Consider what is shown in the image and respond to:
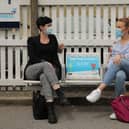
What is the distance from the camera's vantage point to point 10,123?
730cm

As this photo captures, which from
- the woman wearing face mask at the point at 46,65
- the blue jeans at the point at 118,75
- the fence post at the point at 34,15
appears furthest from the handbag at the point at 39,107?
the fence post at the point at 34,15

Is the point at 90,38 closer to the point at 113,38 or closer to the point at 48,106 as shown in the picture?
the point at 113,38

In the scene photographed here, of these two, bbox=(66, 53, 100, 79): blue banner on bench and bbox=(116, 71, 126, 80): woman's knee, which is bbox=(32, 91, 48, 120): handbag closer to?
bbox=(66, 53, 100, 79): blue banner on bench

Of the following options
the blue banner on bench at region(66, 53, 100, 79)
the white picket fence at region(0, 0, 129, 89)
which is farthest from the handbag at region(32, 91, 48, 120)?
the white picket fence at region(0, 0, 129, 89)

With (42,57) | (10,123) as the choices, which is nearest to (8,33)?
(42,57)

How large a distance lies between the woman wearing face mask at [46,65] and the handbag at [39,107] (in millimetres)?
114

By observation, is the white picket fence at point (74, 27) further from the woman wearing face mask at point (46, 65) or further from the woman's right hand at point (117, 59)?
the woman's right hand at point (117, 59)

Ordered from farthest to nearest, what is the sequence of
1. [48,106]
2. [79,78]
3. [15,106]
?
[15,106] → [79,78] → [48,106]

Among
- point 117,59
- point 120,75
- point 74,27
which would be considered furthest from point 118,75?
point 74,27

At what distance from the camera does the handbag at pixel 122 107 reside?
718cm

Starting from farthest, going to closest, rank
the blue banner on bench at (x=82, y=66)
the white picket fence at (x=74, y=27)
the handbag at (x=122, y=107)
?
the white picket fence at (x=74, y=27) → the blue banner on bench at (x=82, y=66) → the handbag at (x=122, y=107)

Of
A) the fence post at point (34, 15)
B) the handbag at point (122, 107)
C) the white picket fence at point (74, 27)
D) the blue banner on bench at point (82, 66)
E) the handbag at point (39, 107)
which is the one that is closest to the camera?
the handbag at point (122, 107)

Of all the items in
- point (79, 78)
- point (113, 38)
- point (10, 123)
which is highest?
point (113, 38)

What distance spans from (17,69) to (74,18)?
1.32 metres
